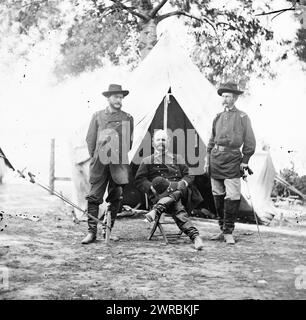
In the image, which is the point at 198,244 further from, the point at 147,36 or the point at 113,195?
the point at 147,36

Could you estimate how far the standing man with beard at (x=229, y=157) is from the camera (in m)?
4.96

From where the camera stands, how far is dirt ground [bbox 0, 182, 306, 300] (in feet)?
10.2

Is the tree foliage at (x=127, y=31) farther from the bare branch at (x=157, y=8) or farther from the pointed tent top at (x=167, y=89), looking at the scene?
the pointed tent top at (x=167, y=89)

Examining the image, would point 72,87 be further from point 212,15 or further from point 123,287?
point 123,287

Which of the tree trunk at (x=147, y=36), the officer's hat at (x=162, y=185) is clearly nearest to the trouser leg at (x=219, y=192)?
the officer's hat at (x=162, y=185)

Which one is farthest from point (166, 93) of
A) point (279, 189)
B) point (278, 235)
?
point (279, 189)

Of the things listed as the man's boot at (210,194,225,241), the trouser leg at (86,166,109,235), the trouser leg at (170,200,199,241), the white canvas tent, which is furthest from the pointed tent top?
the trouser leg at (170,200,199,241)

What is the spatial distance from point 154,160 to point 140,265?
53.2 inches

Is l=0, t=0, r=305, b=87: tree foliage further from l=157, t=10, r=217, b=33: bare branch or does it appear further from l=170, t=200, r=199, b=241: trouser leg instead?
l=170, t=200, r=199, b=241: trouser leg

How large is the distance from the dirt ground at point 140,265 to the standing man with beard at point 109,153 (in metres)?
0.41

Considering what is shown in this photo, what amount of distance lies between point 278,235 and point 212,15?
5037mm

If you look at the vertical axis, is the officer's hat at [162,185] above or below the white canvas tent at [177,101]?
below

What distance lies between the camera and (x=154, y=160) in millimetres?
4953

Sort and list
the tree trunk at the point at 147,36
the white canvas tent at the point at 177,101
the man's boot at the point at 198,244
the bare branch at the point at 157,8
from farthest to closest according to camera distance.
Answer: the tree trunk at the point at 147,36 → the bare branch at the point at 157,8 → the white canvas tent at the point at 177,101 → the man's boot at the point at 198,244
